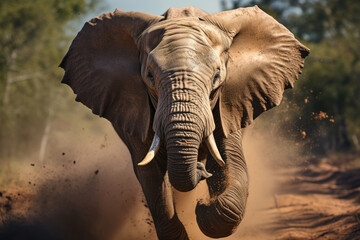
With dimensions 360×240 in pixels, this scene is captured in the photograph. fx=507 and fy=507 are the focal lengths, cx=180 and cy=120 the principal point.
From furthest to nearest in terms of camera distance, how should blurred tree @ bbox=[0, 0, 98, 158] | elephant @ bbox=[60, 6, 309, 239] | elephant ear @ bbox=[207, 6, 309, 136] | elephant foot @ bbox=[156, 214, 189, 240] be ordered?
1. blurred tree @ bbox=[0, 0, 98, 158]
2. elephant foot @ bbox=[156, 214, 189, 240]
3. elephant ear @ bbox=[207, 6, 309, 136]
4. elephant @ bbox=[60, 6, 309, 239]

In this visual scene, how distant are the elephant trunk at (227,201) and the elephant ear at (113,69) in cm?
82

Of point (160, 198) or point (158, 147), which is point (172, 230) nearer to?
point (160, 198)

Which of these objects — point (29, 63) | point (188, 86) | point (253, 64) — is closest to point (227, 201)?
point (188, 86)

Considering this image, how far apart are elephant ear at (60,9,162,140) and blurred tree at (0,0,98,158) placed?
624 inches

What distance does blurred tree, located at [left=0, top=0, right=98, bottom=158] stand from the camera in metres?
20.9

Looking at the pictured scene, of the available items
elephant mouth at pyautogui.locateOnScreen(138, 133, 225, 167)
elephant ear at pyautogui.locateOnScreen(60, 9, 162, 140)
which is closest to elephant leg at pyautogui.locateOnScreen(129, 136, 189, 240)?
elephant ear at pyautogui.locateOnScreen(60, 9, 162, 140)

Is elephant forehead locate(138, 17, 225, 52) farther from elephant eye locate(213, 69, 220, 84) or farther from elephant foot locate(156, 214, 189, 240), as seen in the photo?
elephant foot locate(156, 214, 189, 240)

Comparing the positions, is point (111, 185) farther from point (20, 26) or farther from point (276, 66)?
point (20, 26)

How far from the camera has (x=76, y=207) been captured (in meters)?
7.26

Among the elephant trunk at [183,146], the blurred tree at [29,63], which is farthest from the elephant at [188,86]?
the blurred tree at [29,63]

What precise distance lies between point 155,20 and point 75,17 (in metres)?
21.9

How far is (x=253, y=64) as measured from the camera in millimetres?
4746

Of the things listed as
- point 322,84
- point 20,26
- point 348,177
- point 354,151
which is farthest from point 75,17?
point 348,177

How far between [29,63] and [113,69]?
61.9ft
